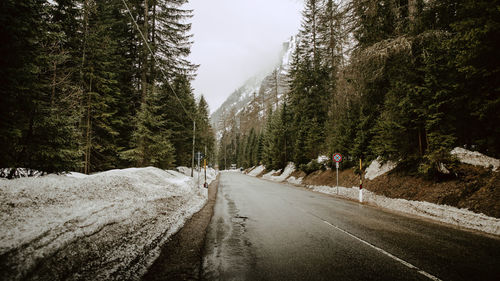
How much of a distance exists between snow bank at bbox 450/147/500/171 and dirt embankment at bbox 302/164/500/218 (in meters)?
0.23

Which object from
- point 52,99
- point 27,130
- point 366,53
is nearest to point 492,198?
point 366,53

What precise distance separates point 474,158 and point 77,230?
13156 mm

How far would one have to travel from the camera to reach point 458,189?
27.3 feet

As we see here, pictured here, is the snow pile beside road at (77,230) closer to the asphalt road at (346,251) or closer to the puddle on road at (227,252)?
the puddle on road at (227,252)

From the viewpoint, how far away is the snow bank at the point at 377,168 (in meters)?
13.7

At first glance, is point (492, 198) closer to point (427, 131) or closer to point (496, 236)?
point (496, 236)

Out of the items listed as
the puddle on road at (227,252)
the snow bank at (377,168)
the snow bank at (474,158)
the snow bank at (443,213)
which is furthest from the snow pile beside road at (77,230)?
the snow bank at (377,168)

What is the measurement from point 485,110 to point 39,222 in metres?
12.9

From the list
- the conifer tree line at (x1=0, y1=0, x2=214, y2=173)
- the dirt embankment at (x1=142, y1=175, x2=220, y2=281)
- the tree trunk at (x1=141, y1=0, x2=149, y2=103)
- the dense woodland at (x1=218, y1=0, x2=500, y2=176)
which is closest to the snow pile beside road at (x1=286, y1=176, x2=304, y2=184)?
the dense woodland at (x1=218, y1=0, x2=500, y2=176)

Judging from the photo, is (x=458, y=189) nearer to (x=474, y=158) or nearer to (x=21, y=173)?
(x=474, y=158)

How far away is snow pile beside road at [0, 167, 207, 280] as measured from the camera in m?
Result: 3.10

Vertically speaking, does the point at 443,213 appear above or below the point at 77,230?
below

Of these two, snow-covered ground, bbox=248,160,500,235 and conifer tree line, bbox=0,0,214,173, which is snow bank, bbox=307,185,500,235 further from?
conifer tree line, bbox=0,0,214,173

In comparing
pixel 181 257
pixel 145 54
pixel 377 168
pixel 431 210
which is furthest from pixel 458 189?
pixel 145 54
